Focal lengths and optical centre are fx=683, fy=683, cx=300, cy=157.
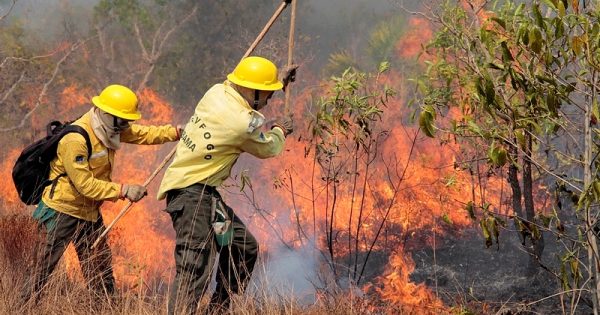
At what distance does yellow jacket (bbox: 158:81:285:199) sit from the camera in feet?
13.1

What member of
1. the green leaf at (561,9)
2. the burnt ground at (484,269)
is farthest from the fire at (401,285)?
the green leaf at (561,9)

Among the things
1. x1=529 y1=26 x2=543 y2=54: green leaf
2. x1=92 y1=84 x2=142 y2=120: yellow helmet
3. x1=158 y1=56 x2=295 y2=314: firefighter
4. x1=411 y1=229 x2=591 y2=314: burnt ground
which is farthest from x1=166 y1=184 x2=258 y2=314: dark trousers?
x1=411 y1=229 x2=591 y2=314: burnt ground

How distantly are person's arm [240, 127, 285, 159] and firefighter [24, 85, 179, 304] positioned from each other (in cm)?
92

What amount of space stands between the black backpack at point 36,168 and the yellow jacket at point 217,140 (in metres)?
0.78

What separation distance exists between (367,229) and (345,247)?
23.0 inches

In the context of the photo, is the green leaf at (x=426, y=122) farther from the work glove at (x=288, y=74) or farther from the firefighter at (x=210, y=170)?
the work glove at (x=288, y=74)

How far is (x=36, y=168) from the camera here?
459 centimetres

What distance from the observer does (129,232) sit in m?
15.1

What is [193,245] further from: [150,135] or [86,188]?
[150,135]

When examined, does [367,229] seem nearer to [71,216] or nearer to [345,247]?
[345,247]

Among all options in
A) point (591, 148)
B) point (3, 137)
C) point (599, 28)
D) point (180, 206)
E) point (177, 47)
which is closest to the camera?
point (599, 28)

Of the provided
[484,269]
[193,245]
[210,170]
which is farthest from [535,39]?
[484,269]

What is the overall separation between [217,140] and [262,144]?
0.27m

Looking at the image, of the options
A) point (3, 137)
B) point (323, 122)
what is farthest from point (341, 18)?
point (323, 122)
